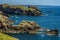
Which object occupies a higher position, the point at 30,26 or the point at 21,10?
the point at 21,10

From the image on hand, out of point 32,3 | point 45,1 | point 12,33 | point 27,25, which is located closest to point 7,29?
point 12,33

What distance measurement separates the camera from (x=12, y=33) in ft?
10.9

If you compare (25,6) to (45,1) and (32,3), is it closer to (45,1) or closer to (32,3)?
(32,3)

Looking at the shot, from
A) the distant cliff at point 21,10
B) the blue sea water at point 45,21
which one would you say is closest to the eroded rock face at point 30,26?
the blue sea water at point 45,21

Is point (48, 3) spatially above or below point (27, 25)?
above

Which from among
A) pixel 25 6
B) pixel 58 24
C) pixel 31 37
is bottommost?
pixel 31 37

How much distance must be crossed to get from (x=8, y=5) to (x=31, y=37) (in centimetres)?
72

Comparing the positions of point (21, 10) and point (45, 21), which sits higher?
point (21, 10)

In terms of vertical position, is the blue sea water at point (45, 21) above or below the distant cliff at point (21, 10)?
below

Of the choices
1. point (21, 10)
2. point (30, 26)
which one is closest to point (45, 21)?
point (30, 26)

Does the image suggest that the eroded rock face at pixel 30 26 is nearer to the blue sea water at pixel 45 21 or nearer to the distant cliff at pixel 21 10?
the blue sea water at pixel 45 21

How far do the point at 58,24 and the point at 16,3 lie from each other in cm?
85

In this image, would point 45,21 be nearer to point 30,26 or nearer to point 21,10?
point 30,26

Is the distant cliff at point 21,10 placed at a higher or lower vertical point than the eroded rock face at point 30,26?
higher
